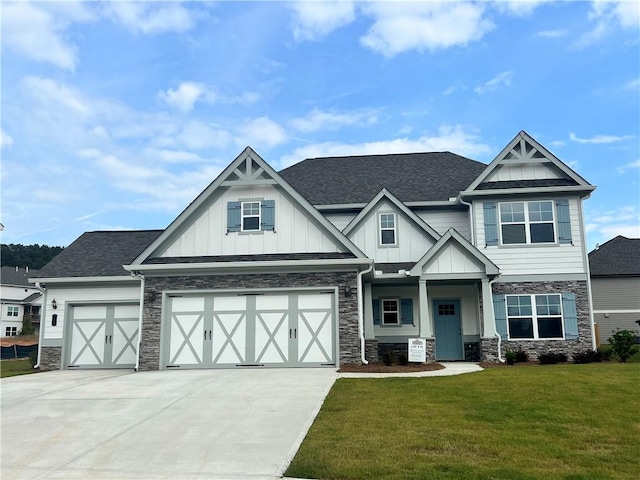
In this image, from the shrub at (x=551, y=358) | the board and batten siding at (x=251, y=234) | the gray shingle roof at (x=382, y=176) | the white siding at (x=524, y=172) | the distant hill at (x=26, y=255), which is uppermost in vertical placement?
the distant hill at (x=26, y=255)

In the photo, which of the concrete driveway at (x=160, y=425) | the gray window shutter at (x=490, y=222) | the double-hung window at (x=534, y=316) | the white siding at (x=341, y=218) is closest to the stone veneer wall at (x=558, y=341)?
the double-hung window at (x=534, y=316)

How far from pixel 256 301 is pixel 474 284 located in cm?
793

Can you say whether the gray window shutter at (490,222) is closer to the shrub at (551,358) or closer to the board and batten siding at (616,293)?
the shrub at (551,358)

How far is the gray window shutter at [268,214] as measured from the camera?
17531mm

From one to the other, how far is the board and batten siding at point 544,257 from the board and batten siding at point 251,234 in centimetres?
638

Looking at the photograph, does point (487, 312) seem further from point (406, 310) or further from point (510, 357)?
point (406, 310)

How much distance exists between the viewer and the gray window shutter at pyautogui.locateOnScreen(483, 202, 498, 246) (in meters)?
19.5

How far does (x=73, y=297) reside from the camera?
19.6 m

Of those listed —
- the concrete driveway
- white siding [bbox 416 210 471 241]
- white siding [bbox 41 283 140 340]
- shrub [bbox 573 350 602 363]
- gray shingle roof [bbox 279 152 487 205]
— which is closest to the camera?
the concrete driveway

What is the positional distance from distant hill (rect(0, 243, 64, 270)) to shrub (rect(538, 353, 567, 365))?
276 feet

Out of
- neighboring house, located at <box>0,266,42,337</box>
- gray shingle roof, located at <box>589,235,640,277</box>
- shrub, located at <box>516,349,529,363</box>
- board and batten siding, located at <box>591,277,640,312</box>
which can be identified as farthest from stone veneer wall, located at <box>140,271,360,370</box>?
neighboring house, located at <box>0,266,42,337</box>

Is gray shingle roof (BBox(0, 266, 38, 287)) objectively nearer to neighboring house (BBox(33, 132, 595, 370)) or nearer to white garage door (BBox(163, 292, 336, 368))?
neighboring house (BBox(33, 132, 595, 370))

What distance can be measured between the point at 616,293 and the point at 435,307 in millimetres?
18618

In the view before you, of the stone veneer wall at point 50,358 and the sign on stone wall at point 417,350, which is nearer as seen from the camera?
the sign on stone wall at point 417,350
